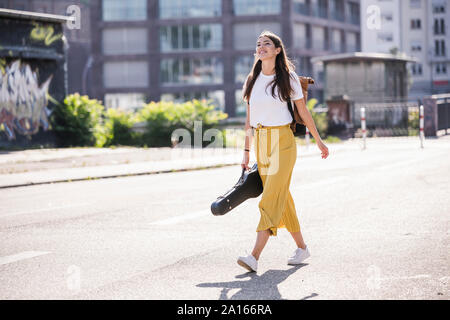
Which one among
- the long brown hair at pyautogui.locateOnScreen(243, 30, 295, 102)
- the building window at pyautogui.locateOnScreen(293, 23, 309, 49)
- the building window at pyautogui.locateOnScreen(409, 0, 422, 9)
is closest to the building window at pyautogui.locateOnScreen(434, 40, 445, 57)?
the building window at pyautogui.locateOnScreen(409, 0, 422, 9)

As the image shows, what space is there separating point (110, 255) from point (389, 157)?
551 inches

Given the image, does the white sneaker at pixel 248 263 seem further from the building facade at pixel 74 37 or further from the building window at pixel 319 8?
the building window at pixel 319 8

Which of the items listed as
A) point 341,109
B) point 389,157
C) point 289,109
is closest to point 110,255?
point 289,109

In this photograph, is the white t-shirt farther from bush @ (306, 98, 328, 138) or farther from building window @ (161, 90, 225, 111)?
building window @ (161, 90, 225, 111)

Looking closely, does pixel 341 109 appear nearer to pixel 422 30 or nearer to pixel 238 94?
pixel 238 94

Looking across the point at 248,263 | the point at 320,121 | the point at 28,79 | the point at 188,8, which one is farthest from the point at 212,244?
the point at 188,8

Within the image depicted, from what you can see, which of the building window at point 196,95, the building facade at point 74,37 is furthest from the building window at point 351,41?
the building facade at point 74,37

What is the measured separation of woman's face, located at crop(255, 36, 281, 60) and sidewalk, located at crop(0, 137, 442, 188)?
9.22 m

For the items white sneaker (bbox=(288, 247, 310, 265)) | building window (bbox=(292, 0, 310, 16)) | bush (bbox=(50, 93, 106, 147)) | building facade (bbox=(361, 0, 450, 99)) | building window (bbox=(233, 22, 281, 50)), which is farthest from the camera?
building facade (bbox=(361, 0, 450, 99))

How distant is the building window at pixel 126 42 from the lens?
69.1m

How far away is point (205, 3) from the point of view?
69.0 meters

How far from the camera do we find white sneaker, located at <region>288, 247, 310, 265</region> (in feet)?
20.3

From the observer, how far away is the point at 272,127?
604 cm

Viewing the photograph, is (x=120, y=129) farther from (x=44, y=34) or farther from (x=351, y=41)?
(x=351, y=41)
